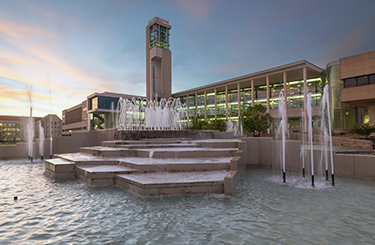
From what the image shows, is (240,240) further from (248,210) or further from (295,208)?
(295,208)

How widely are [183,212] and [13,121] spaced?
15191 cm

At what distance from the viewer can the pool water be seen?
3.76 m

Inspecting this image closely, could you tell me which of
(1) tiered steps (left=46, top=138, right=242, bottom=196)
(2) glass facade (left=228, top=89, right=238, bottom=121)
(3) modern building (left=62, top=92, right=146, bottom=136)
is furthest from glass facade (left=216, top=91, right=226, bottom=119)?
(1) tiered steps (left=46, top=138, right=242, bottom=196)

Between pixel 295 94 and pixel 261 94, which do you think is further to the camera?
pixel 261 94

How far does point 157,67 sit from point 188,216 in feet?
192

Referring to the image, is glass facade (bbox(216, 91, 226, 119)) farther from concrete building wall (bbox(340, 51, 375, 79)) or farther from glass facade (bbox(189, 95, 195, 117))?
concrete building wall (bbox(340, 51, 375, 79))

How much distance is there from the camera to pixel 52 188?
693 cm

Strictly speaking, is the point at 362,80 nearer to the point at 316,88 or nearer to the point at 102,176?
the point at 316,88

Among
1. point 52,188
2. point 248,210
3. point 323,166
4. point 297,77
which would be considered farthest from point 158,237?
point 297,77

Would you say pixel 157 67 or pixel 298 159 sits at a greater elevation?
pixel 157 67

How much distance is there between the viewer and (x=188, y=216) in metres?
4.72

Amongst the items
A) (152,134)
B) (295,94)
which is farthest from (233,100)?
(152,134)

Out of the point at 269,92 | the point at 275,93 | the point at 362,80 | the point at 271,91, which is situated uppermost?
the point at 271,91

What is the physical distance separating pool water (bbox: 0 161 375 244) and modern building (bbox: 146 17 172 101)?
51886mm
